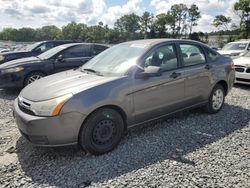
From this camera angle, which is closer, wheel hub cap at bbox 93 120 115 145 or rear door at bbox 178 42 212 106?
wheel hub cap at bbox 93 120 115 145

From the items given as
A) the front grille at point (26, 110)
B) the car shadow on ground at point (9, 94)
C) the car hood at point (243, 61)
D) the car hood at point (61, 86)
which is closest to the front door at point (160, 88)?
the car hood at point (61, 86)

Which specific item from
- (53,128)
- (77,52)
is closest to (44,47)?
(77,52)

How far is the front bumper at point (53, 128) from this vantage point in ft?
10.2

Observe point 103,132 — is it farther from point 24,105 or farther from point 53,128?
point 24,105

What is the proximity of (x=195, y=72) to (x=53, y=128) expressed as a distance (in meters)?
2.75

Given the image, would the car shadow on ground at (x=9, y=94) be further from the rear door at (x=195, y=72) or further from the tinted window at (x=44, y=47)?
the rear door at (x=195, y=72)

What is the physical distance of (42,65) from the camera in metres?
7.07

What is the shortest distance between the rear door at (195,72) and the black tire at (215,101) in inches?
7.2

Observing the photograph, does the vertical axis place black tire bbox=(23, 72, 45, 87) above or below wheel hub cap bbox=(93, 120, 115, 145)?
above

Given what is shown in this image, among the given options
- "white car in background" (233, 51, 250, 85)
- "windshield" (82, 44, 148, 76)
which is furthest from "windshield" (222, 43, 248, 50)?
"windshield" (82, 44, 148, 76)

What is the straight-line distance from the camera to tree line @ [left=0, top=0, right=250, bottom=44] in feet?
119

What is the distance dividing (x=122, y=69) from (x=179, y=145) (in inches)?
57.0

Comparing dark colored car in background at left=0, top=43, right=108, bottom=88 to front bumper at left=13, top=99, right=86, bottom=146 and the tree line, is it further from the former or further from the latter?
the tree line

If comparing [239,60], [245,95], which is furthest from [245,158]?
[239,60]
